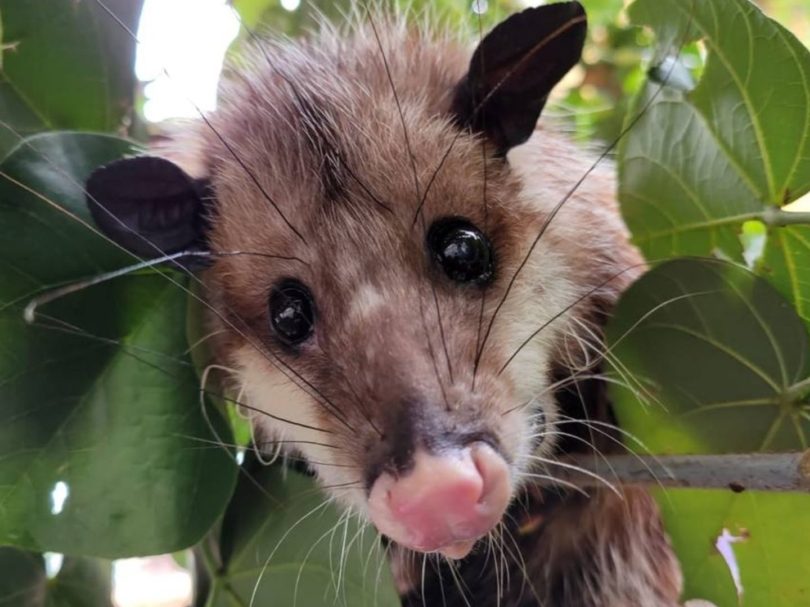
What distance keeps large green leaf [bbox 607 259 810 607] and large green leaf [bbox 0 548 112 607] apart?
804mm

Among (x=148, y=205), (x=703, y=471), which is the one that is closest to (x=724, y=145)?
(x=703, y=471)

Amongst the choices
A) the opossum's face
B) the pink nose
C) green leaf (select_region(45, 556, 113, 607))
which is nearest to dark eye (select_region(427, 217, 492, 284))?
the opossum's face

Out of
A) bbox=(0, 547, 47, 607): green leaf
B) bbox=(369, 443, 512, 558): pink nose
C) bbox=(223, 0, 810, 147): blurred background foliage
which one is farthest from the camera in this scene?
bbox=(223, 0, 810, 147): blurred background foliage

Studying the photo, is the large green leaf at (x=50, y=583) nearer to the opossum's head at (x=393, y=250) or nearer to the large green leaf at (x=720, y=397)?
the opossum's head at (x=393, y=250)

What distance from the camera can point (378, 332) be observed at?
3.37ft

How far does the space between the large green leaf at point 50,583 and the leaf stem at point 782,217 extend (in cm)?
104

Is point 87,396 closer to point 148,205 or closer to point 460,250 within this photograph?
point 148,205

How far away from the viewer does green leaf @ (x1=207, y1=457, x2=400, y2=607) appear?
1149 millimetres

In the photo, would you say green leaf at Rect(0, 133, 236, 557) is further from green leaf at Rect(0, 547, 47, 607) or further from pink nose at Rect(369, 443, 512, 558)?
pink nose at Rect(369, 443, 512, 558)

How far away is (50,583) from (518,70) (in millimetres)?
960

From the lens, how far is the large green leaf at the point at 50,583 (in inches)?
49.0

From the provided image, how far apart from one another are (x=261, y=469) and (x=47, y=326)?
0.36m

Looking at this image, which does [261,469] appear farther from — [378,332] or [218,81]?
[218,81]

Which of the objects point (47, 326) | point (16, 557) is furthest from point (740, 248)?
point (16, 557)
